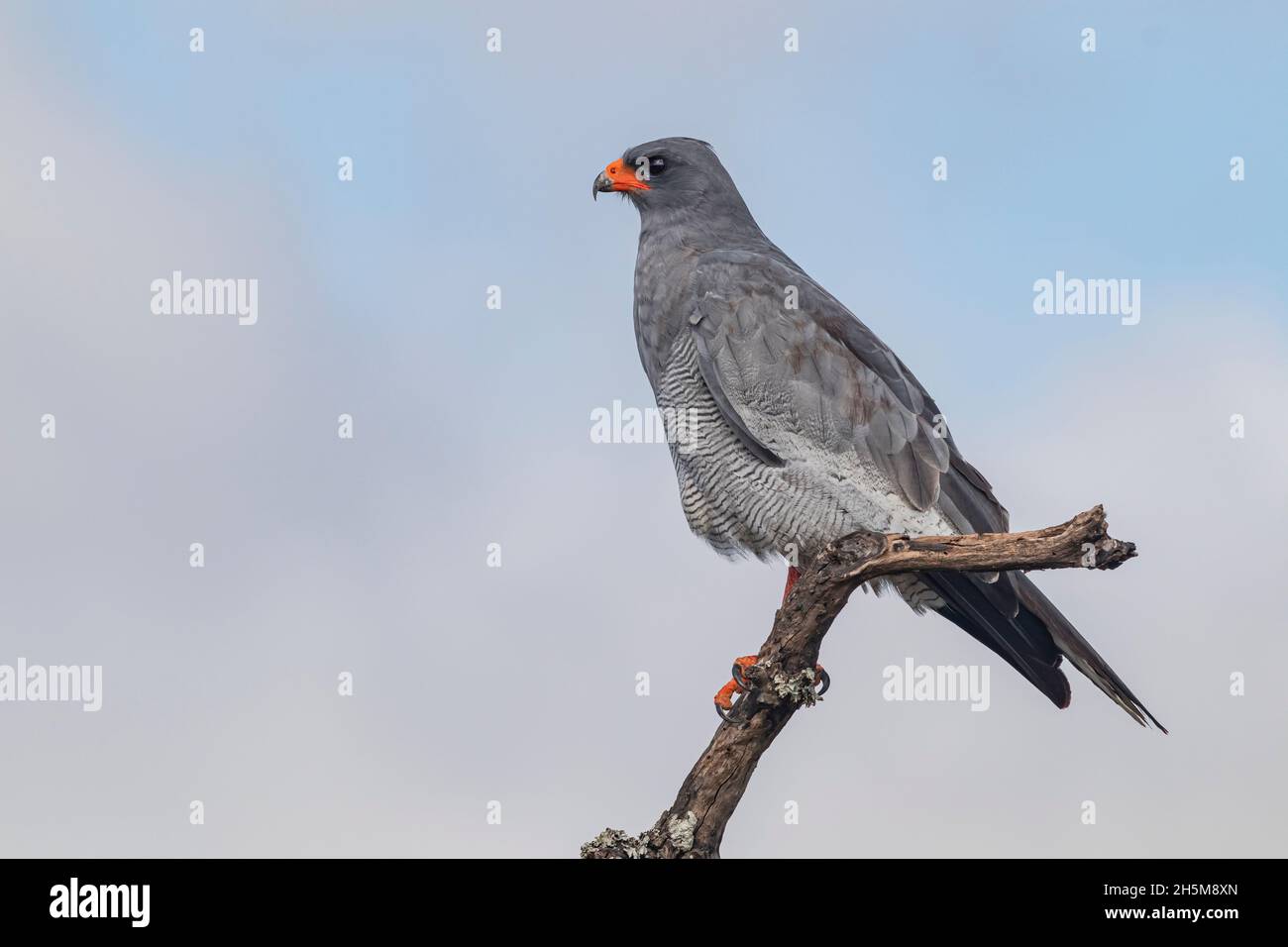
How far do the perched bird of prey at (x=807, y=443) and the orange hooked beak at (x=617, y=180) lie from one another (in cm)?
67

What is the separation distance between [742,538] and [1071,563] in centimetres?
233

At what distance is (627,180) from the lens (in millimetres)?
8555

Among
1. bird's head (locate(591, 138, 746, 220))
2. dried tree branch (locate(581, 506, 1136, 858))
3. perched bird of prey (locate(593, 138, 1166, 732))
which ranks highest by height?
bird's head (locate(591, 138, 746, 220))

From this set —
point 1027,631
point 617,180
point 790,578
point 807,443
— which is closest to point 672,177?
point 617,180

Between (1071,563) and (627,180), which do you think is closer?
(1071,563)

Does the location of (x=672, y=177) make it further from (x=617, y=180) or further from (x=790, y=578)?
(x=790, y=578)

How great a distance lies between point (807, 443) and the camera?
24.6ft

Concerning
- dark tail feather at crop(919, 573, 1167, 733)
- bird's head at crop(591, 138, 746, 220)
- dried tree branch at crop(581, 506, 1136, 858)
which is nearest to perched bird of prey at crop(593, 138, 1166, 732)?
dark tail feather at crop(919, 573, 1167, 733)

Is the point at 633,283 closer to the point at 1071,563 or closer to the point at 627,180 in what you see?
the point at 627,180

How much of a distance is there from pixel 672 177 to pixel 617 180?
1.26ft

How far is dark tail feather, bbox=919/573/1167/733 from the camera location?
7105 mm

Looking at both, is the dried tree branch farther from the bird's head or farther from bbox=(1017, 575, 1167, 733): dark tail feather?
the bird's head
